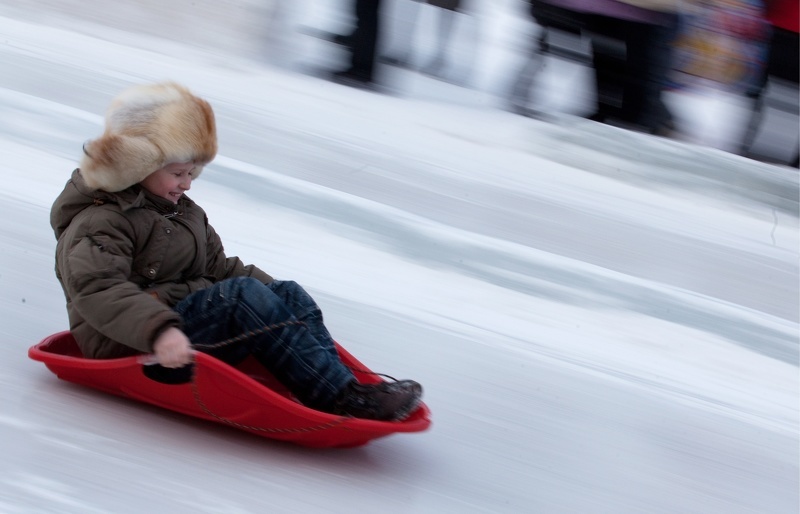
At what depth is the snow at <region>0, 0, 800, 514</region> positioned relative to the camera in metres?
1.73

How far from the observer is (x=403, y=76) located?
462cm

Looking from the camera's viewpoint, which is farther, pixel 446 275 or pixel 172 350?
pixel 446 275

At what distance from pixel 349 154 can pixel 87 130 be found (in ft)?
3.07

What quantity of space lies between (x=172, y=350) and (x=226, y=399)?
141 millimetres

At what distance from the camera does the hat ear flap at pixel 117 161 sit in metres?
Answer: 1.68

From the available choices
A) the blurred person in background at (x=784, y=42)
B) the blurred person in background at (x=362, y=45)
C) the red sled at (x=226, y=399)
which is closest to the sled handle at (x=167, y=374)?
the red sled at (x=226, y=399)

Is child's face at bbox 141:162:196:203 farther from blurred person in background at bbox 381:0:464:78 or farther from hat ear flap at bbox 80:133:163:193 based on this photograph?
blurred person in background at bbox 381:0:464:78

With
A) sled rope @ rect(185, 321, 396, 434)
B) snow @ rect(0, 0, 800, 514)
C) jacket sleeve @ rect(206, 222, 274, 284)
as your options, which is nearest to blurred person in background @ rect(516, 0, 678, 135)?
snow @ rect(0, 0, 800, 514)

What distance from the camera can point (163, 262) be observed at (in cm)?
178

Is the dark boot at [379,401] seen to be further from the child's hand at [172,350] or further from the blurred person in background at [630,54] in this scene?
the blurred person in background at [630,54]

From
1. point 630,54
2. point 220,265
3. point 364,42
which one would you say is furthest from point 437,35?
point 220,265

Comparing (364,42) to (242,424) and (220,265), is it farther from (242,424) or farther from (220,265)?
(242,424)

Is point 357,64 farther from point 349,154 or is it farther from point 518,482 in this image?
point 518,482

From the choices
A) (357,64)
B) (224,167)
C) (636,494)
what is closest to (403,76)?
(357,64)
